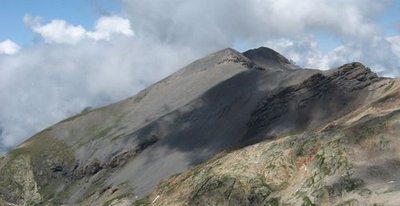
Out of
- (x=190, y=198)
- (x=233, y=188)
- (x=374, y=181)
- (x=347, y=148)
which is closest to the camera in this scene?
(x=374, y=181)

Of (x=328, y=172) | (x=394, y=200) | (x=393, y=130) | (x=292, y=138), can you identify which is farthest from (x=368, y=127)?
(x=394, y=200)

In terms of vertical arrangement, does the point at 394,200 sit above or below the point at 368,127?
below

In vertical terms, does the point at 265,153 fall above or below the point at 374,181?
above

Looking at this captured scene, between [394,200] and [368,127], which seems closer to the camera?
[394,200]

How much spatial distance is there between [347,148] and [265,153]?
84.7 feet

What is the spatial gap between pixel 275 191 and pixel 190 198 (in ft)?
92.4

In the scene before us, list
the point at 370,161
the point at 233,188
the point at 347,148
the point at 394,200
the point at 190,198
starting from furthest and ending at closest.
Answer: the point at 190,198 → the point at 233,188 → the point at 347,148 → the point at 370,161 → the point at 394,200

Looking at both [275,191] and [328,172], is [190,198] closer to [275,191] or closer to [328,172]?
[275,191]

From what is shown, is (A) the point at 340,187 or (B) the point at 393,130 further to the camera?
(B) the point at 393,130

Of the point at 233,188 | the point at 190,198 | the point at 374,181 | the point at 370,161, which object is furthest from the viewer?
the point at 190,198

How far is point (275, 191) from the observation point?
403 ft

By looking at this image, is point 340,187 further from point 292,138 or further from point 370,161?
point 292,138

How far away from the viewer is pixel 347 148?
118000mm

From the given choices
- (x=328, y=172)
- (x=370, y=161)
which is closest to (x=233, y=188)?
(x=328, y=172)
